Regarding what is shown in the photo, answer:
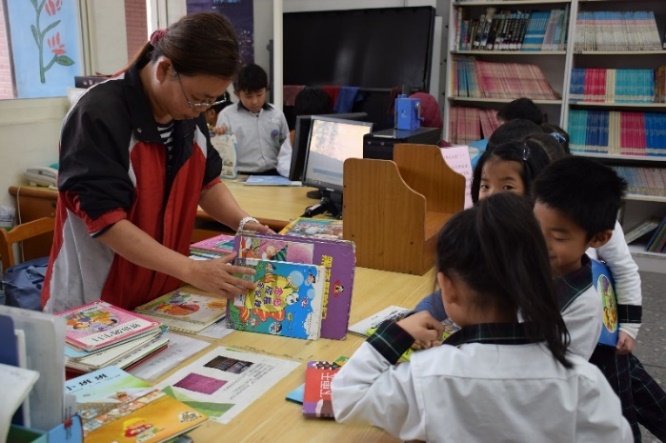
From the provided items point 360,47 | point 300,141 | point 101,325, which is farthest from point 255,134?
point 101,325

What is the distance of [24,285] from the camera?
257cm

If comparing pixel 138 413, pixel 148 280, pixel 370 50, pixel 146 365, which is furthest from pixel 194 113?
pixel 370 50

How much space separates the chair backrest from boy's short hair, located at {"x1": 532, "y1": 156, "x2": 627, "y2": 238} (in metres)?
2.31

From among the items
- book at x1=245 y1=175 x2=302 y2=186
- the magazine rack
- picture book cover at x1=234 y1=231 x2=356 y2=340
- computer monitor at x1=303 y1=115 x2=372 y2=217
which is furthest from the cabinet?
picture book cover at x1=234 y1=231 x2=356 y2=340

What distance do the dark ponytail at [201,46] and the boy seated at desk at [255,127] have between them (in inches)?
88.1

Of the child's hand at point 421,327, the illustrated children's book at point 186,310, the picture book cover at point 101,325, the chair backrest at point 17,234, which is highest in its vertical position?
the child's hand at point 421,327

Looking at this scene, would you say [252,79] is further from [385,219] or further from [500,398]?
[500,398]

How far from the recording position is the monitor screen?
2.75 meters

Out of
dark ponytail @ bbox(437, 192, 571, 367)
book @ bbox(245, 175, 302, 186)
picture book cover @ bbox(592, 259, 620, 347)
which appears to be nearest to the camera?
dark ponytail @ bbox(437, 192, 571, 367)

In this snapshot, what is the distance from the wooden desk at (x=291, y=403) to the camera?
3.38ft

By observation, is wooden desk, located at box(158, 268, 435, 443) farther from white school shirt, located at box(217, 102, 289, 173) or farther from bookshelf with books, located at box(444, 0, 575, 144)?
bookshelf with books, located at box(444, 0, 575, 144)

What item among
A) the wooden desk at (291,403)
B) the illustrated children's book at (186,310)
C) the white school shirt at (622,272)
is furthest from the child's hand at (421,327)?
the white school shirt at (622,272)

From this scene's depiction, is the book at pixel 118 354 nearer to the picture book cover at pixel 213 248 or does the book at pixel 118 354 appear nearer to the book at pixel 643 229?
the picture book cover at pixel 213 248

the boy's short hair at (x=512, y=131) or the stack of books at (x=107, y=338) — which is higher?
the boy's short hair at (x=512, y=131)
